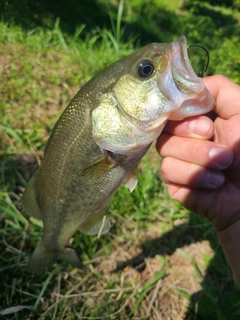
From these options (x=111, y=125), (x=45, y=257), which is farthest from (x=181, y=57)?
(x=45, y=257)

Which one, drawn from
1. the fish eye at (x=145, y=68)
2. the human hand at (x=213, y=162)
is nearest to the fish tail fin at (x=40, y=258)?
the human hand at (x=213, y=162)

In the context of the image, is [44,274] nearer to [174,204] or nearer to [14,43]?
[174,204]

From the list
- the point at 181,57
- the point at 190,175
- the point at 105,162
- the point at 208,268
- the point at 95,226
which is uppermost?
the point at 181,57

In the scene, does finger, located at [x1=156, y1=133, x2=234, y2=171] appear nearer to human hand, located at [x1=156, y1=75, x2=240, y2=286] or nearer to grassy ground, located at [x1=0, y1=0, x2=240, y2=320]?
human hand, located at [x1=156, y1=75, x2=240, y2=286]

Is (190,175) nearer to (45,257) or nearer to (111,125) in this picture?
(111,125)

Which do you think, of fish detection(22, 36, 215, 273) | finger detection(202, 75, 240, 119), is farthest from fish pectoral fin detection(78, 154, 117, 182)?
finger detection(202, 75, 240, 119)
